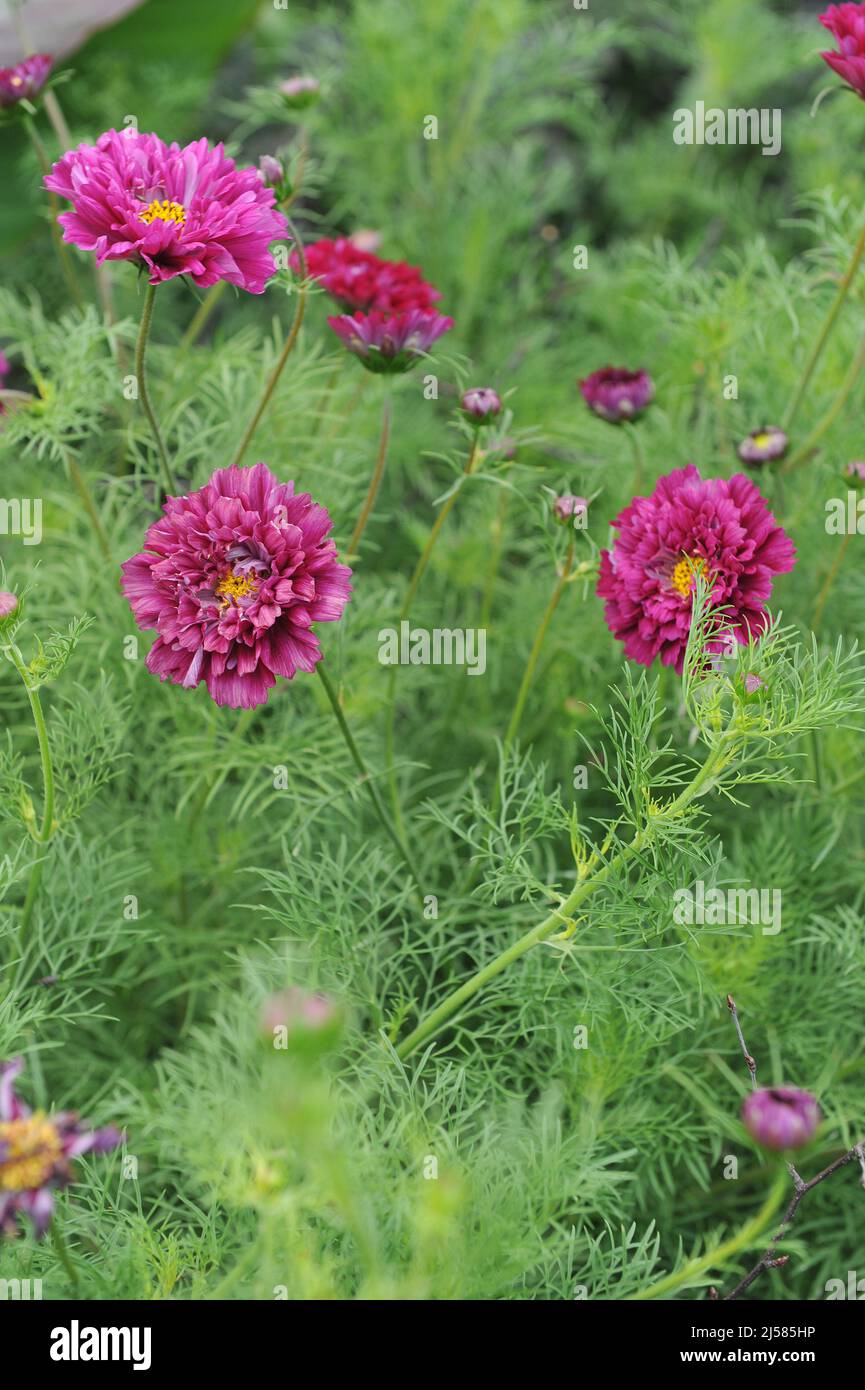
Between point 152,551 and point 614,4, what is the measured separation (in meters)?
2.30

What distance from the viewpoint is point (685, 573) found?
96 cm

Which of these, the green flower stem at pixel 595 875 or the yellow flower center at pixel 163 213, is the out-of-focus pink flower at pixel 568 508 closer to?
the green flower stem at pixel 595 875

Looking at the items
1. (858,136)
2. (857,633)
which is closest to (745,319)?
(857,633)

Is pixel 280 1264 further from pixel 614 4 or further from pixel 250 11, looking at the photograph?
pixel 614 4

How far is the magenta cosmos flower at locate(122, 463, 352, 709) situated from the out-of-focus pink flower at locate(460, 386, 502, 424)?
19 centimetres

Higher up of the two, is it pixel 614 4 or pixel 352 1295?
pixel 614 4

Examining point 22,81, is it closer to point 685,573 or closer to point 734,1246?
point 685,573

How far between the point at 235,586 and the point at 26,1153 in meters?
0.38

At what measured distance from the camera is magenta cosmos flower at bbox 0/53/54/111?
3.75 ft

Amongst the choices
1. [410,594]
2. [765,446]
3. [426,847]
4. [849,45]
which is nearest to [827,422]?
[765,446]

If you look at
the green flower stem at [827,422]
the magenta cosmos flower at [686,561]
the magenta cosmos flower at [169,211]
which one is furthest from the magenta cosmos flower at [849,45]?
the magenta cosmos flower at [169,211]

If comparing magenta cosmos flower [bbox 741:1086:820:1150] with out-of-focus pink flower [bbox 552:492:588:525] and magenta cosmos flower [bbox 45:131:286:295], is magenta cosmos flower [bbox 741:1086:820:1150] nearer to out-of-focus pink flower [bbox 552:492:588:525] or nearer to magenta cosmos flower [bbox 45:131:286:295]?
out-of-focus pink flower [bbox 552:492:588:525]

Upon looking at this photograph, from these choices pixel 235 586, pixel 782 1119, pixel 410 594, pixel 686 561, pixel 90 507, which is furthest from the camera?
pixel 90 507

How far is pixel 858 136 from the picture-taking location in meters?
2.28
